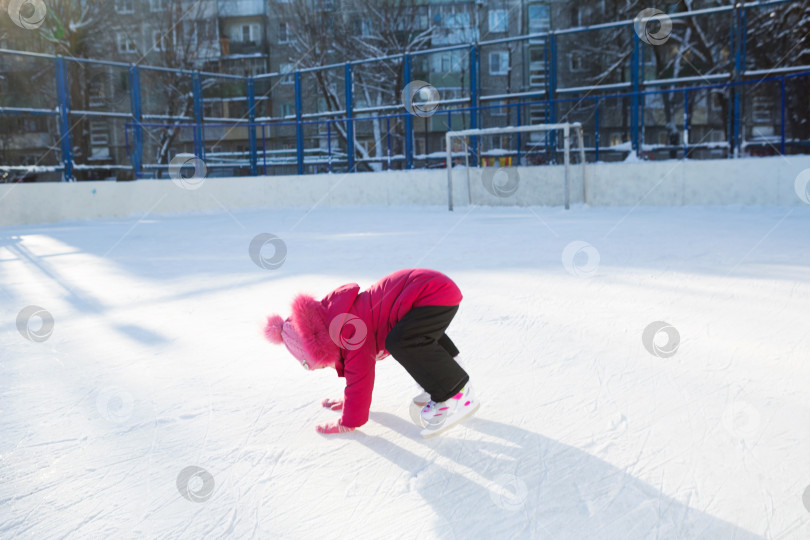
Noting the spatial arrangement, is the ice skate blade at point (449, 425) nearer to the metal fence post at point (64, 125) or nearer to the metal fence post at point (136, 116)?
the metal fence post at point (64, 125)

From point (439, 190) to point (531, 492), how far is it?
29.2 feet

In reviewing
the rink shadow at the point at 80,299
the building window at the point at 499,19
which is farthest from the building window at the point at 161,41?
the rink shadow at the point at 80,299

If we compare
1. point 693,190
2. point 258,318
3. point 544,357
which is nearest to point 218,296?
point 258,318

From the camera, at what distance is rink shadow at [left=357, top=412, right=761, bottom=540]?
43.4 inches

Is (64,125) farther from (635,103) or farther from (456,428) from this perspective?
(456,428)

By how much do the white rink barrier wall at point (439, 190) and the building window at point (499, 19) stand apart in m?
13.6

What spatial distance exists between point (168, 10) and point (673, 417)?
66.2 feet

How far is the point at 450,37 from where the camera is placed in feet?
67.2

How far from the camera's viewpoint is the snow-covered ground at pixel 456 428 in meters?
1.17

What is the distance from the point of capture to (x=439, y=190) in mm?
9984

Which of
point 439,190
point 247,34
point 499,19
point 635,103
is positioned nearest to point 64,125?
point 439,190

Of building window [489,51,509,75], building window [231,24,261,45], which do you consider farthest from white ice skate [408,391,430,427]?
building window [231,24,261,45]

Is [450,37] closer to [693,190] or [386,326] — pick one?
[693,190]

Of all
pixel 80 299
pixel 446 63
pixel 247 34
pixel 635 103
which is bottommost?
pixel 80 299
